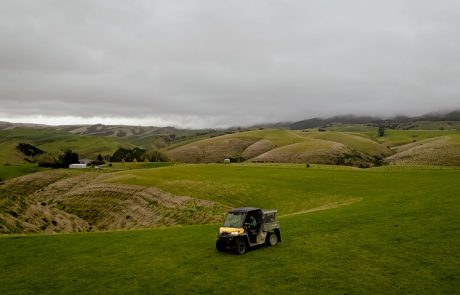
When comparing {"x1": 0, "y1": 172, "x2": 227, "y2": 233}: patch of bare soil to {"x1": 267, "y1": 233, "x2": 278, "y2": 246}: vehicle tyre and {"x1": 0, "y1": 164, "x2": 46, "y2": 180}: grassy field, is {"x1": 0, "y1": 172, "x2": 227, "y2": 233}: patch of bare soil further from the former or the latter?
{"x1": 267, "y1": 233, "x2": 278, "y2": 246}: vehicle tyre

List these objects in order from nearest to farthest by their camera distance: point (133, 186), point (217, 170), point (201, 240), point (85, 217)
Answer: point (201, 240) < point (85, 217) < point (133, 186) < point (217, 170)

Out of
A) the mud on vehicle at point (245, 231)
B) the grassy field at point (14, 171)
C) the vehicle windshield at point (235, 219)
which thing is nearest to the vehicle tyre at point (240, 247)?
the mud on vehicle at point (245, 231)

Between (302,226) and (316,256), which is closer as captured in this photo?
(316,256)

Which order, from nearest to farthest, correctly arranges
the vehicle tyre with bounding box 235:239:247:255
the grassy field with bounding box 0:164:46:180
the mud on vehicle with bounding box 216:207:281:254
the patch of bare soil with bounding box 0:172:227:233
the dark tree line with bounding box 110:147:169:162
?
the vehicle tyre with bounding box 235:239:247:255 → the mud on vehicle with bounding box 216:207:281:254 → the patch of bare soil with bounding box 0:172:227:233 → the grassy field with bounding box 0:164:46:180 → the dark tree line with bounding box 110:147:169:162

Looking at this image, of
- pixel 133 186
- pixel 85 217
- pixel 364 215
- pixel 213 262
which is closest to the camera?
pixel 213 262

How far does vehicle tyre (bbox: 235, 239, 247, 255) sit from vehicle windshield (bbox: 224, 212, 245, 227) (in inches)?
43.0

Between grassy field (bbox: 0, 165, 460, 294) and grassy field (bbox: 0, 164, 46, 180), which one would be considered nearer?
grassy field (bbox: 0, 165, 460, 294)

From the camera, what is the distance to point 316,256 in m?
25.2

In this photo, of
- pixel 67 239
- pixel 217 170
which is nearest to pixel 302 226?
pixel 67 239

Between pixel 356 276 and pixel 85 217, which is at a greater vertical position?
pixel 356 276

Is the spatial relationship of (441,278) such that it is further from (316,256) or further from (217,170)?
(217,170)

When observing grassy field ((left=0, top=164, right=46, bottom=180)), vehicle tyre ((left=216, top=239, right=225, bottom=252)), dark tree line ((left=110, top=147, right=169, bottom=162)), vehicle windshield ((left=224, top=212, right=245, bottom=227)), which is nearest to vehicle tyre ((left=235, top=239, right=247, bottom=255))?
vehicle windshield ((left=224, top=212, right=245, bottom=227))

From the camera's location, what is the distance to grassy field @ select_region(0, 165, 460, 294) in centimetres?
2041

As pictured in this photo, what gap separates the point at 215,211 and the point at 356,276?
3930 cm
